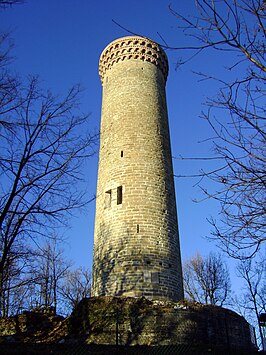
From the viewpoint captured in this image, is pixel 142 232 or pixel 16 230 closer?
pixel 16 230

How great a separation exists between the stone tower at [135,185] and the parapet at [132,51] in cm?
2

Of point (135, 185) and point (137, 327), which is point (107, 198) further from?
point (137, 327)

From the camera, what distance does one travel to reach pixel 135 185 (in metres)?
15.4

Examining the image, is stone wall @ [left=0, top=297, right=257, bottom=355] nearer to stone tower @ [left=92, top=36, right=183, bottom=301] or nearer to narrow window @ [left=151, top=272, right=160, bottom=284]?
narrow window @ [left=151, top=272, right=160, bottom=284]

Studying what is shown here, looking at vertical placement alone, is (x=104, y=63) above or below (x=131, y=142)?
above

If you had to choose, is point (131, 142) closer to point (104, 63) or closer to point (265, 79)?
point (104, 63)

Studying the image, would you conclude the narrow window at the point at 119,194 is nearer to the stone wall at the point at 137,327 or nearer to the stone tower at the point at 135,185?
the stone tower at the point at 135,185

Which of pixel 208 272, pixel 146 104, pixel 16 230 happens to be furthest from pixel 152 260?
pixel 208 272

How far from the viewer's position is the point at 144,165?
625 inches

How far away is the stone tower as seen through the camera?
45.5 feet

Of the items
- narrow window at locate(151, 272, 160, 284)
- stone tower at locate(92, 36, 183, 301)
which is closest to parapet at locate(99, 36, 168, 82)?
stone tower at locate(92, 36, 183, 301)

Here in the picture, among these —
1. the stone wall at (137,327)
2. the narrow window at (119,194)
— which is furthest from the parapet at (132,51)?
the stone wall at (137,327)

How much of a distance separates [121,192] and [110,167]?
1409 mm

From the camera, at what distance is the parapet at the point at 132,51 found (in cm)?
1883
